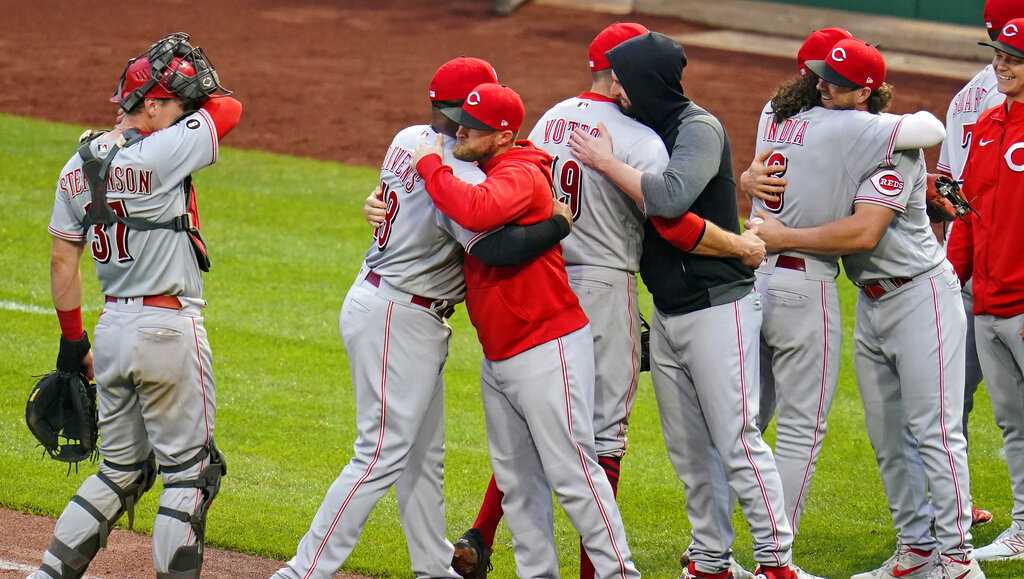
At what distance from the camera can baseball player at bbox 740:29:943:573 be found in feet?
14.7

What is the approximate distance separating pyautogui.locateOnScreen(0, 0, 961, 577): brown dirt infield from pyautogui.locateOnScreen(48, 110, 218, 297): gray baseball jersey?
8287mm

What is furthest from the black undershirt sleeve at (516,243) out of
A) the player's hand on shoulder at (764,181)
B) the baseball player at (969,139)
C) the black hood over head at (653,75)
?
the baseball player at (969,139)

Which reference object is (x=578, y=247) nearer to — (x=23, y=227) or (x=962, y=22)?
(x=23, y=227)

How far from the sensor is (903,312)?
4.65m

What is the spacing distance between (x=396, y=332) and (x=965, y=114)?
106 inches

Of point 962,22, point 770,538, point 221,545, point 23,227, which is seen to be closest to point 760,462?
point 770,538

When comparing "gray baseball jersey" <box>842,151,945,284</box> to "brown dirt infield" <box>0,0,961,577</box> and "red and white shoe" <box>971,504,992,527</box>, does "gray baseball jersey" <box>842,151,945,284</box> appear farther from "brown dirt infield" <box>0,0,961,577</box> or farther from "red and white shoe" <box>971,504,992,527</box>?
"brown dirt infield" <box>0,0,961,577</box>

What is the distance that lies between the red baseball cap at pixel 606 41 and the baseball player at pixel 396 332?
18.7 inches

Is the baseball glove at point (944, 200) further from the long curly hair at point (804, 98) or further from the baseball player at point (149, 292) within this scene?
the baseball player at point (149, 292)

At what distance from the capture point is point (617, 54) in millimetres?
4242

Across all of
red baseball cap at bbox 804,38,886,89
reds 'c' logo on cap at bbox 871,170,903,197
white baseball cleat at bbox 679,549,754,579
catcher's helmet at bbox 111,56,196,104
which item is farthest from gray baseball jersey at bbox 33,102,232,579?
reds 'c' logo on cap at bbox 871,170,903,197

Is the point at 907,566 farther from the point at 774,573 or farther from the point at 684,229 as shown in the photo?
the point at 684,229

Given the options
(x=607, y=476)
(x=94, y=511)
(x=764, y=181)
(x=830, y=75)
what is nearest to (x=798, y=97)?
(x=830, y=75)

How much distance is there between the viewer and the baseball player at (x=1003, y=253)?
479cm
